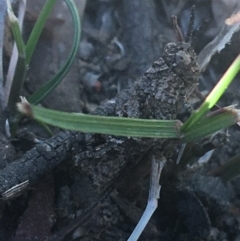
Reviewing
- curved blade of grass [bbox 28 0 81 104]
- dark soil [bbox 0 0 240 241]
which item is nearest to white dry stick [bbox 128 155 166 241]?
dark soil [bbox 0 0 240 241]

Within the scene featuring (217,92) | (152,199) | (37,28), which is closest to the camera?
(217,92)

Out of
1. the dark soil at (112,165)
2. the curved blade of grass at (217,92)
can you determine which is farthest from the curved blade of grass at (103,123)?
the dark soil at (112,165)

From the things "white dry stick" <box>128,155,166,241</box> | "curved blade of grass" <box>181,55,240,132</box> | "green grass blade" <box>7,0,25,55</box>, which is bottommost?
"white dry stick" <box>128,155,166,241</box>

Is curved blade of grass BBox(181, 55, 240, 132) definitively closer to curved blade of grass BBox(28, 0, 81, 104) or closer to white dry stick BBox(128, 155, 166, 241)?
white dry stick BBox(128, 155, 166, 241)

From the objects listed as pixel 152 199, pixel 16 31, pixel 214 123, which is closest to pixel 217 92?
pixel 214 123

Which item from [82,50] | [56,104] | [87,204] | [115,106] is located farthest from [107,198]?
[82,50]

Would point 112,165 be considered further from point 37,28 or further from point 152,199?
point 37,28
